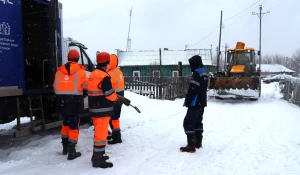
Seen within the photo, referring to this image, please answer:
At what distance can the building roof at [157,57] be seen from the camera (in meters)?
40.7

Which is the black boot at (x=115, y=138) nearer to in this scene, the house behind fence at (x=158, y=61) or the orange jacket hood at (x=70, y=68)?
the orange jacket hood at (x=70, y=68)

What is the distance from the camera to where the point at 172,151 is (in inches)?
220

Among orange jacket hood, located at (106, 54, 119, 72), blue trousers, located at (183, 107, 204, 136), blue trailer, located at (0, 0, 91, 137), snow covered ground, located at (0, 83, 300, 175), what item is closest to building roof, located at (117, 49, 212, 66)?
snow covered ground, located at (0, 83, 300, 175)

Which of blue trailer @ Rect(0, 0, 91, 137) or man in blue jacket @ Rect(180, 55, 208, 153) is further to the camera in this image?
man in blue jacket @ Rect(180, 55, 208, 153)

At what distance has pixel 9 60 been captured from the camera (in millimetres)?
5355

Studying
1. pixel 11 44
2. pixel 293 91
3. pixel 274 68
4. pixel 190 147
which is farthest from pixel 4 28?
pixel 274 68

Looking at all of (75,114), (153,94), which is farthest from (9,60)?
(153,94)

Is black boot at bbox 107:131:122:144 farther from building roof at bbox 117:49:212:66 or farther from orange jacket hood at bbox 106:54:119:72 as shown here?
building roof at bbox 117:49:212:66

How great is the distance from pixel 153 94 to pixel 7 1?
399 inches

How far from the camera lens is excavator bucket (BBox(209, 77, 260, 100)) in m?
13.7

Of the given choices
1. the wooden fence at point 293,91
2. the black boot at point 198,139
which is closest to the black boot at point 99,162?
the black boot at point 198,139

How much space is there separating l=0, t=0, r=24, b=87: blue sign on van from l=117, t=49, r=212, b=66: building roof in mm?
34632

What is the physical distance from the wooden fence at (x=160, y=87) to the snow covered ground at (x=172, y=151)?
5.93 m

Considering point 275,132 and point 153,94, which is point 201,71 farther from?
point 153,94
